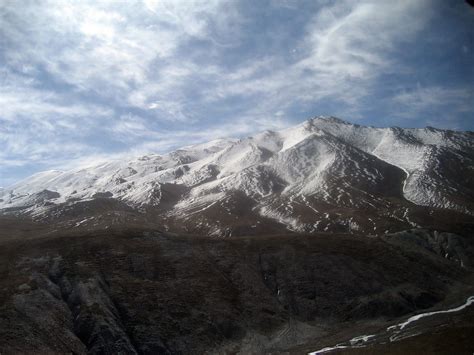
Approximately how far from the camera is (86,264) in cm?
8612

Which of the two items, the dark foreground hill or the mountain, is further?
the dark foreground hill

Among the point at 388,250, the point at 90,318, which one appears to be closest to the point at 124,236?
the point at 90,318

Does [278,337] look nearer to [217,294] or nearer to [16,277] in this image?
[217,294]

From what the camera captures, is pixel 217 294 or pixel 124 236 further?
pixel 124 236

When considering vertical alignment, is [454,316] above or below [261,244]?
below

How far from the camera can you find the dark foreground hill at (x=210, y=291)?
66562mm

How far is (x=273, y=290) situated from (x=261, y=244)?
2040cm

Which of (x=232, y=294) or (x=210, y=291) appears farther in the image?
(x=232, y=294)

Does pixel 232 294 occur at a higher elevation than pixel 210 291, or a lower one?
lower

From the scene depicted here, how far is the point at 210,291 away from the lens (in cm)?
8706

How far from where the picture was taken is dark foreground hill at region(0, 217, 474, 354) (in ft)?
218

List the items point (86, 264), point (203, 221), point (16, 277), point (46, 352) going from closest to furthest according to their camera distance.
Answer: point (46, 352) < point (16, 277) < point (86, 264) < point (203, 221)

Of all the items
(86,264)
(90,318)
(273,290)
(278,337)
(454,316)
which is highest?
(86,264)

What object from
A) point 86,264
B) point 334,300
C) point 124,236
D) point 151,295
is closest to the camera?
point 151,295
